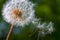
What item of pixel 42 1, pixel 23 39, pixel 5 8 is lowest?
pixel 23 39

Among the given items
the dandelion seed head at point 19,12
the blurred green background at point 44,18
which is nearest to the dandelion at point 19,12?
the dandelion seed head at point 19,12

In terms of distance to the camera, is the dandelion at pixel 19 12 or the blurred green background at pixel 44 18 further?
the blurred green background at pixel 44 18

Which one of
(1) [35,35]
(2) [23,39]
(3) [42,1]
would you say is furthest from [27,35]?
(3) [42,1]

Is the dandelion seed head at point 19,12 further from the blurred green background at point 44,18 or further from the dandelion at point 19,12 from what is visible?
the blurred green background at point 44,18

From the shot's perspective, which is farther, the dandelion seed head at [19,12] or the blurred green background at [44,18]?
the blurred green background at [44,18]

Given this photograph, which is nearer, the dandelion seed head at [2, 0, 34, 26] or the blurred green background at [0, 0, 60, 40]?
the dandelion seed head at [2, 0, 34, 26]

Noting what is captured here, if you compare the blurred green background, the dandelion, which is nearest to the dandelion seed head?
the dandelion

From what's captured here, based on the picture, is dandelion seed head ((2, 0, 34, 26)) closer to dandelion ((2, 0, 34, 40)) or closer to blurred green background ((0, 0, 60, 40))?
dandelion ((2, 0, 34, 40))

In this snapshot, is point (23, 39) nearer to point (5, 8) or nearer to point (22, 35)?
point (22, 35)
